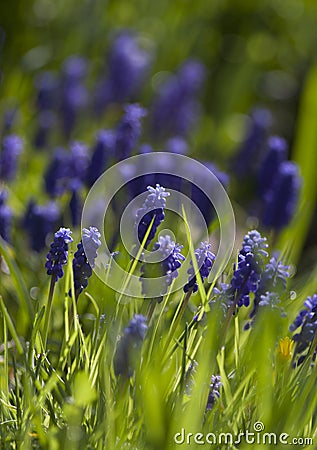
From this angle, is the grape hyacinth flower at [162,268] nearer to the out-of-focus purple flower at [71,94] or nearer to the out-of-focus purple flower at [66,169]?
the out-of-focus purple flower at [66,169]

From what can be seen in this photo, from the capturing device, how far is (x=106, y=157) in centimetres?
253

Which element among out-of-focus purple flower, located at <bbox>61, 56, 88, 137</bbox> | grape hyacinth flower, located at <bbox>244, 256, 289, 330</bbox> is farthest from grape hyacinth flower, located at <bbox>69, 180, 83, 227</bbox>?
out-of-focus purple flower, located at <bbox>61, 56, 88, 137</bbox>

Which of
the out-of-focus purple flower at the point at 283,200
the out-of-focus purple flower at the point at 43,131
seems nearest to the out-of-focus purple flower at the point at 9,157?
the out-of-focus purple flower at the point at 43,131

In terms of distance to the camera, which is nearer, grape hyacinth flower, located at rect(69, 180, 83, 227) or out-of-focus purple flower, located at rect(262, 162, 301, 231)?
grape hyacinth flower, located at rect(69, 180, 83, 227)

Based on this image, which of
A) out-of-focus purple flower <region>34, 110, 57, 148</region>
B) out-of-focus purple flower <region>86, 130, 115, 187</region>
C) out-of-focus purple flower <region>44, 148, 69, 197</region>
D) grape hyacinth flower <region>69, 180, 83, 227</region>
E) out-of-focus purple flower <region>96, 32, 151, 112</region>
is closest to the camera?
grape hyacinth flower <region>69, 180, 83, 227</region>

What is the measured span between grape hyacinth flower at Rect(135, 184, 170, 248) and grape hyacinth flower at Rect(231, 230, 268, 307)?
22cm

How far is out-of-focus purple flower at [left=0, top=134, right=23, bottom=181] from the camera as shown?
2.60m

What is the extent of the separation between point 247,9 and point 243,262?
4.26 meters

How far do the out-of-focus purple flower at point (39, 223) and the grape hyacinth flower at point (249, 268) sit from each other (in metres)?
0.97

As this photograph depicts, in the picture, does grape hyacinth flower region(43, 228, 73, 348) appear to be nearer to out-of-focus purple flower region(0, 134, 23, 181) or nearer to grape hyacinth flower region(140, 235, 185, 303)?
grape hyacinth flower region(140, 235, 185, 303)

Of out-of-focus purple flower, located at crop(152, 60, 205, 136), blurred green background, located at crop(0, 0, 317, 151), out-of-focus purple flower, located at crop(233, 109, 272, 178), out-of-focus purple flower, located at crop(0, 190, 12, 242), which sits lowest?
out-of-focus purple flower, located at crop(0, 190, 12, 242)

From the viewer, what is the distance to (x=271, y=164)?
9.66 feet

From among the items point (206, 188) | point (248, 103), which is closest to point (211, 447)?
point (206, 188)

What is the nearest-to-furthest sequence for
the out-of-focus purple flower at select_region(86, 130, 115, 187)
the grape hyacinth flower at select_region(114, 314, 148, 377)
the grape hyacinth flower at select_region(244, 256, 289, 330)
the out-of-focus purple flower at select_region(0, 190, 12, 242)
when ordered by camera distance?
1. the grape hyacinth flower at select_region(114, 314, 148, 377)
2. the grape hyacinth flower at select_region(244, 256, 289, 330)
3. the out-of-focus purple flower at select_region(0, 190, 12, 242)
4. the out-of-focus purple flower at select_region(86, 130, 115, 187)
